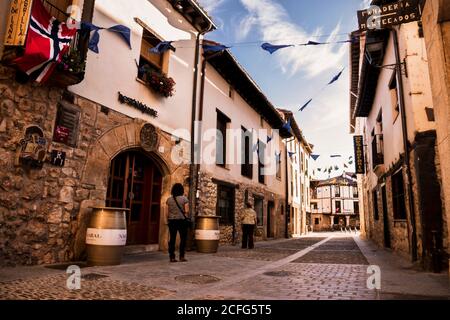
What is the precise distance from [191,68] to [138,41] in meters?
2.28

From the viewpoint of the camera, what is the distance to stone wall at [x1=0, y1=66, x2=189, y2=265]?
454 centimetres

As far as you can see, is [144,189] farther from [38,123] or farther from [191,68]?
[191,68]

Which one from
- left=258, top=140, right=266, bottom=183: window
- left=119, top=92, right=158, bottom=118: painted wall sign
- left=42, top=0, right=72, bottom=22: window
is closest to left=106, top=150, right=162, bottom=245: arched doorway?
left=119, top=92, right=158, bottom=118: painted wall sign

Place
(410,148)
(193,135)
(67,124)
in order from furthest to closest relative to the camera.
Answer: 1. (193,135)
2. (410,148)
3. (67,124)

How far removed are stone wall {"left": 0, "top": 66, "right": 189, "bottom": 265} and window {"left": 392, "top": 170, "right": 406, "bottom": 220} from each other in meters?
6.75

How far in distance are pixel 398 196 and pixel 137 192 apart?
654cm

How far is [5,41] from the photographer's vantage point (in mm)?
4551

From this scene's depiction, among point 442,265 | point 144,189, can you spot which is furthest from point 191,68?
point 442,265

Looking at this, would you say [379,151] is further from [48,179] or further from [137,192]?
[48,179]

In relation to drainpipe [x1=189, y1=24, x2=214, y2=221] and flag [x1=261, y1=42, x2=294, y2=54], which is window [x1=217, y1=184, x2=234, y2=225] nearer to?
drainpipe [x1=189, y1=24, x2=214, y2=221]

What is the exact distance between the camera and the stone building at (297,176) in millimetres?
20281

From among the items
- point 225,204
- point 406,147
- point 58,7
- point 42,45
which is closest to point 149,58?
point 58,7

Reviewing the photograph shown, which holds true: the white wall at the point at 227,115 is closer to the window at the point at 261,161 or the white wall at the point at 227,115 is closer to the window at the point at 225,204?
the window at the point at 261,161

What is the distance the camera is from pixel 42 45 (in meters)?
4.65
